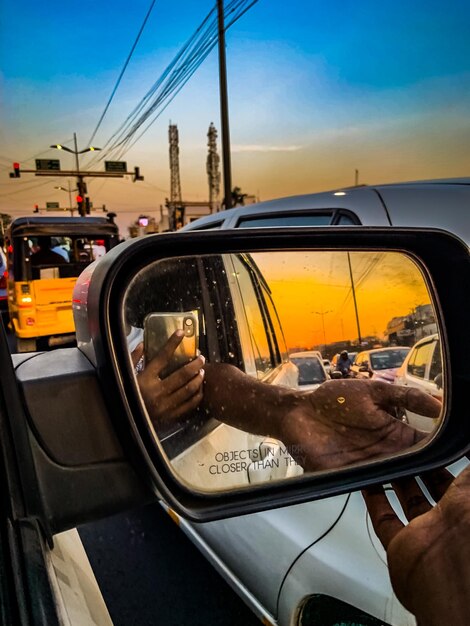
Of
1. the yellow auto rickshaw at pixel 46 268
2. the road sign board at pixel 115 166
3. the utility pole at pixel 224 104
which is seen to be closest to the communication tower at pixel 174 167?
the road sign board at pixel 115 166

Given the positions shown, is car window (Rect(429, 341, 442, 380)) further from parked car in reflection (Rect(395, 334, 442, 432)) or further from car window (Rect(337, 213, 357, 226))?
car window (Rect(337, 213, 357, 226))

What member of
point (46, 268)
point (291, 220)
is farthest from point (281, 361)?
point (46, 268)

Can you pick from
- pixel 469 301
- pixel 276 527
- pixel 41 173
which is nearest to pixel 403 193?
pixel 469 301

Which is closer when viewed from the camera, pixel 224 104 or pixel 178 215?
pixel 224 104

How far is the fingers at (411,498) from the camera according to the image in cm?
130

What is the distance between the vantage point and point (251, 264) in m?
1.39

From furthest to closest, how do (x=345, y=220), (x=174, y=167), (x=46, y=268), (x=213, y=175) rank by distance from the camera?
(x=174, y=167) < (x=213, y=175) < (x=46, y=268) < (x=345, y=220)

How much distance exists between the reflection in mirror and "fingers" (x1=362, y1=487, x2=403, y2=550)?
0.12 meters

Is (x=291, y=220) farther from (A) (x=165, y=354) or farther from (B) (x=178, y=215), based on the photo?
(B) (x=178, y=215)

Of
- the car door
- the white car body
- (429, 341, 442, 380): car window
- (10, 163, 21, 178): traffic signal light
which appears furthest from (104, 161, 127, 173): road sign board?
(429, 341, 442, 380): car window

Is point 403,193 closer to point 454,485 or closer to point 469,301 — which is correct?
point 469,301

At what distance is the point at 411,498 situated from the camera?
1.35 m

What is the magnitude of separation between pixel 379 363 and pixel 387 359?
4 centimetres

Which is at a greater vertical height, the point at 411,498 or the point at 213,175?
the point at 213,175
